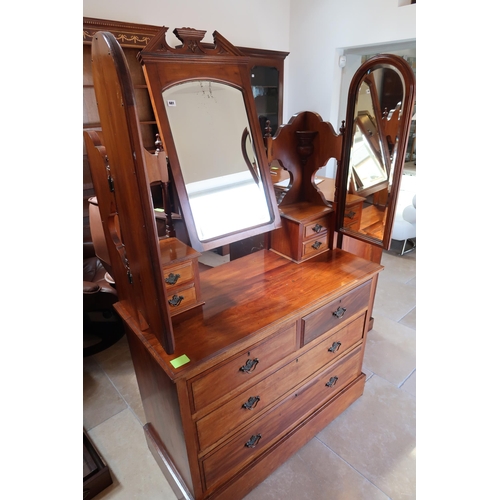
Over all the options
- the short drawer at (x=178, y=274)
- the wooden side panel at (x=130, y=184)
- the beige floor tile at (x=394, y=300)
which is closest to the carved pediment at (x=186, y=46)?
the wooden side panel at (x=130, y=184)

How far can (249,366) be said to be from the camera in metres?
1.13

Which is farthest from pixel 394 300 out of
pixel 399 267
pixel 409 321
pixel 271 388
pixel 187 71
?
pixel 187 71

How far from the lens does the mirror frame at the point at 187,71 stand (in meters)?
1.04

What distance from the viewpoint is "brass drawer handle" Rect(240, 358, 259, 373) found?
1122 millimetres

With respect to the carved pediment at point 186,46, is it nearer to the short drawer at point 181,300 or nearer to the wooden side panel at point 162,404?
the short drawer at point 181,300

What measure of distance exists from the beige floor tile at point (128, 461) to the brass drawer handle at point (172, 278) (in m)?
0.98

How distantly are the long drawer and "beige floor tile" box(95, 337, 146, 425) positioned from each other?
81cm

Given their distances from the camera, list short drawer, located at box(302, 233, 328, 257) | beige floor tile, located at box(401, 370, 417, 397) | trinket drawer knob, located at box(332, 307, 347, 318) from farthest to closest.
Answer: beige floor tile, located at box(401, 370, 417, 397), short drawer, located at box(302, 233, 328, 257), trinket drawer knob, located at box(332, 307, 347, 318)

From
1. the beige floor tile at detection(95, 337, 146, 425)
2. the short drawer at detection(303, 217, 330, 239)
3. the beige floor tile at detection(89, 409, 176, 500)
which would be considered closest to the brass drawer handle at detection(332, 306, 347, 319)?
the short drawer at detection(303, 217, 330, 239)

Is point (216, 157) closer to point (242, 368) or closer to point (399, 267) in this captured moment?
point (242, 368)

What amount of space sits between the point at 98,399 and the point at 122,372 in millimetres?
219

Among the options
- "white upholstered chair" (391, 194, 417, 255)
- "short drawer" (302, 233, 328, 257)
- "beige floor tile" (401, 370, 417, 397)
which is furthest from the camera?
"white upholstered chair" (391, 194, 417, 255)

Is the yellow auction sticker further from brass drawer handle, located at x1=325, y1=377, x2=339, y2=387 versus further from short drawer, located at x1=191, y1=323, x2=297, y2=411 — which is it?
brass drawer handle, located at x1=325, y1=377, x2=339, y2=387

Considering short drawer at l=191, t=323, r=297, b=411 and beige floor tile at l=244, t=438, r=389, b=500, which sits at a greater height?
short drawer at l=191, t=323, r=297, b=411
